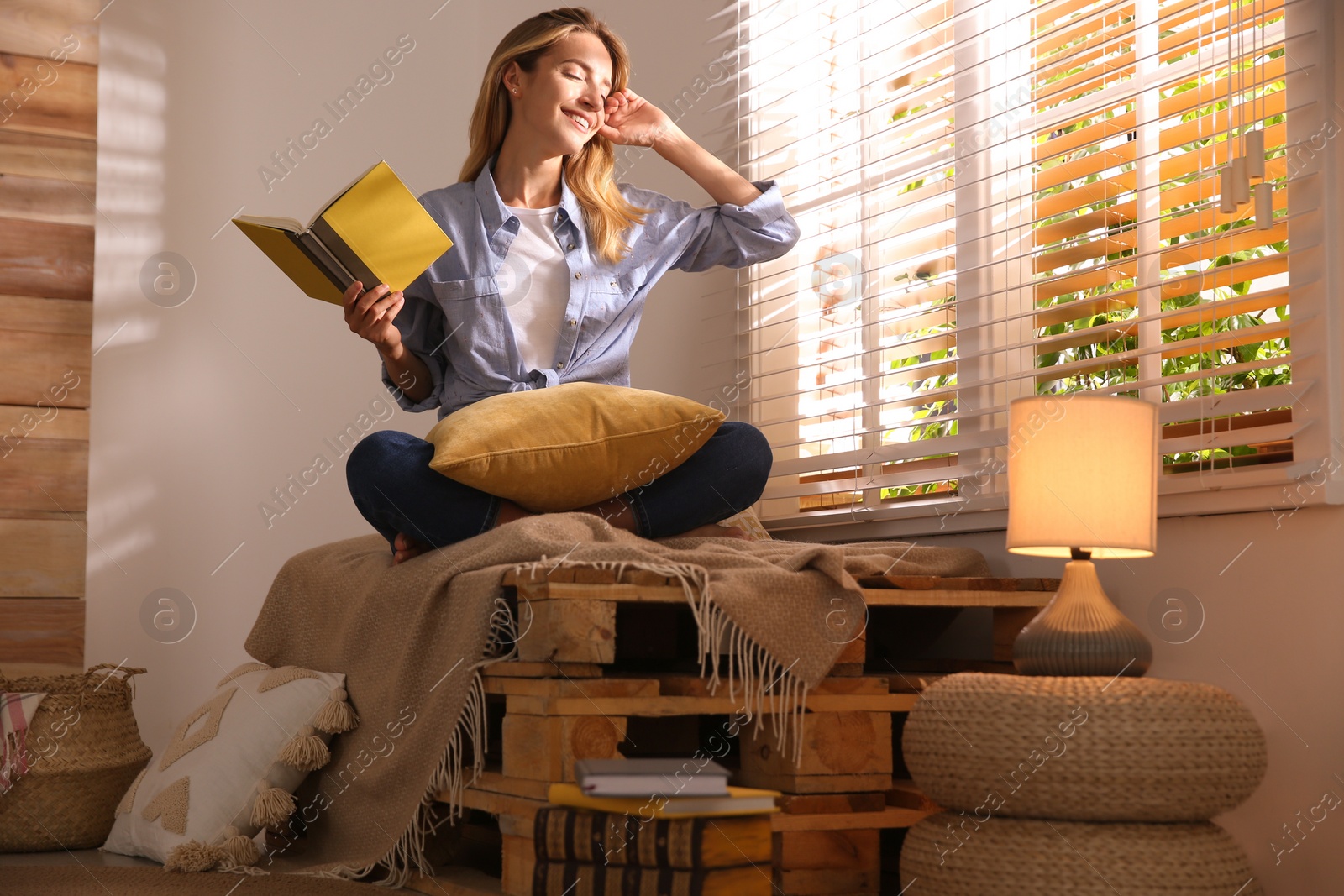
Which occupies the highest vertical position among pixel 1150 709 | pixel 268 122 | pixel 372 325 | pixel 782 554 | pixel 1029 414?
pixel 268 122

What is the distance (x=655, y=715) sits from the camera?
1398 millimetres

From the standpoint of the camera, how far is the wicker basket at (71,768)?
186 cm

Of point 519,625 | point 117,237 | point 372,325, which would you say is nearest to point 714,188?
point 372,325

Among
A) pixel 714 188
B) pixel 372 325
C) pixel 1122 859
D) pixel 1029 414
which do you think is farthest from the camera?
pixel 714 188

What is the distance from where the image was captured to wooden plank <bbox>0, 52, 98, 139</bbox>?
2562 millimetres

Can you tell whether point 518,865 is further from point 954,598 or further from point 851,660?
point 954,598

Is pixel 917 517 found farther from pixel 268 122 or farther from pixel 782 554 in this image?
pixel 268 122

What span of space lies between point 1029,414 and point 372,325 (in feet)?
3.01

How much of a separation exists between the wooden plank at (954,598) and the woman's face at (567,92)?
90cm

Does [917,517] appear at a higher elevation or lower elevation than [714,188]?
lower

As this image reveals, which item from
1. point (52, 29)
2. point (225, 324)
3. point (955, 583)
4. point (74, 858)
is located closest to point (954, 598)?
point (955, 583)

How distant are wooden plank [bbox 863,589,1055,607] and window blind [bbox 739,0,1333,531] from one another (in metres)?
0.21

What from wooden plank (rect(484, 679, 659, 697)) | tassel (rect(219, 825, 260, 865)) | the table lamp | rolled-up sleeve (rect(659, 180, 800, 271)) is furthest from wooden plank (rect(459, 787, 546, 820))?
rolled-up sleeve (rect(659, 180, 800, 271))

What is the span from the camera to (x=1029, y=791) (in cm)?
121
